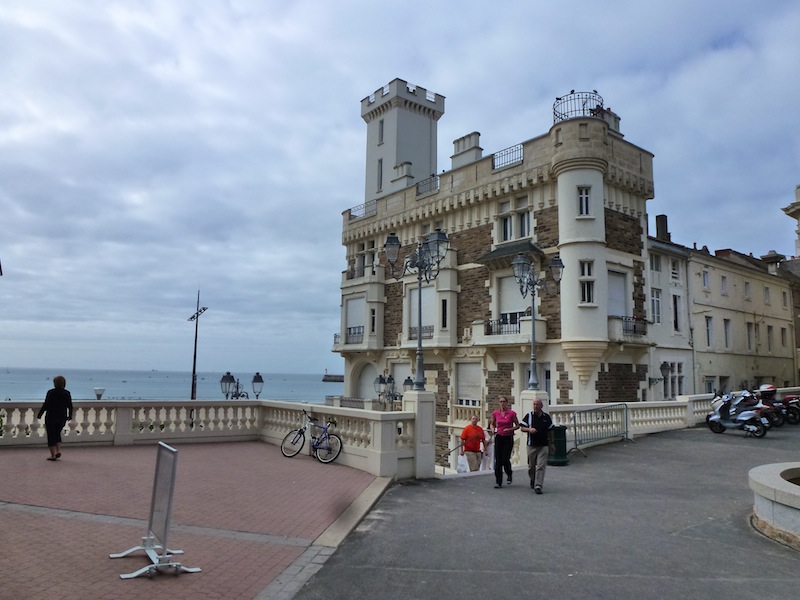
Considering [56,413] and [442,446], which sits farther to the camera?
[442,446]

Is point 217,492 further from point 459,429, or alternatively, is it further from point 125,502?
point 459,429

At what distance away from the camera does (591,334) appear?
23969 mm

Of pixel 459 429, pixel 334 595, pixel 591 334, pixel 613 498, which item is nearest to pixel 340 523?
pixel 334 595

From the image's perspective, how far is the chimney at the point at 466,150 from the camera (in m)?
31.3

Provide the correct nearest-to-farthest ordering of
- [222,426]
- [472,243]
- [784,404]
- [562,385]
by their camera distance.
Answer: [222,426] < [784,404] < [562,385] < [472,243]

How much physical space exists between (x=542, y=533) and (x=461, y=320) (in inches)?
878

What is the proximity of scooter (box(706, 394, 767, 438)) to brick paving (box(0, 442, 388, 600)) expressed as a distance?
12.9 metres

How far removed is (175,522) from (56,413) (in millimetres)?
5715

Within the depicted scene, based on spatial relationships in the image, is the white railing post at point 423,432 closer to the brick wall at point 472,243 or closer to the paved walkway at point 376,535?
the paved walkway at point 376,535

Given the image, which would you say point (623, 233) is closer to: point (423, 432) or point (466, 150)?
point (466, 150)

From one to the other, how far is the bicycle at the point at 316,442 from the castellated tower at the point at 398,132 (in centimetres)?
2573

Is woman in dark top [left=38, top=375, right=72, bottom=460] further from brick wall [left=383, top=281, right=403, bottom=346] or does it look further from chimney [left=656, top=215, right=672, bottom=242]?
chimney [left=656, top=215, right=672, bottom=242]

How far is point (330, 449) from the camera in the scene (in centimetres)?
1216

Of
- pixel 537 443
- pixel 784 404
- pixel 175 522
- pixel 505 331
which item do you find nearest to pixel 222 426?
pixel 175 522
